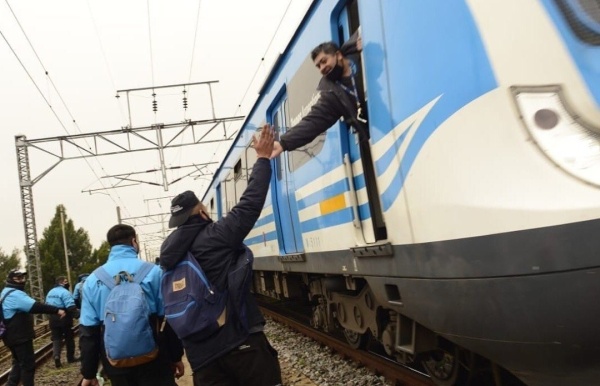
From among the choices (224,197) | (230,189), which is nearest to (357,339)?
(230,189)

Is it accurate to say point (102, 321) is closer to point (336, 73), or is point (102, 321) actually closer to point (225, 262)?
point (225, 262)

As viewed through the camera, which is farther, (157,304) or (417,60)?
(157,304)

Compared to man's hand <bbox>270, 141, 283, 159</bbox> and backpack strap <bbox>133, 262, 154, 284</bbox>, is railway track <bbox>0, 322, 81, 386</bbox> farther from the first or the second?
man's hand <bbox>270, 141, 283, 159</bbox>

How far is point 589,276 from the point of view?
2.12 metres

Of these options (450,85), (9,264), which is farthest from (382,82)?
(9,264)

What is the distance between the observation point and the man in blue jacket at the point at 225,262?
9.56ft

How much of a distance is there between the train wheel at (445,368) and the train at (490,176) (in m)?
0.49

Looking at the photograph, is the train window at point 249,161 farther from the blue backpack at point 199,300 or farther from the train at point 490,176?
the blue backpack at point 199,300

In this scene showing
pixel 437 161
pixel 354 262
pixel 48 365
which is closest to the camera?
pixel 437 161

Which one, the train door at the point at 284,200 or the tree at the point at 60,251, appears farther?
the tree at the point at 60,251

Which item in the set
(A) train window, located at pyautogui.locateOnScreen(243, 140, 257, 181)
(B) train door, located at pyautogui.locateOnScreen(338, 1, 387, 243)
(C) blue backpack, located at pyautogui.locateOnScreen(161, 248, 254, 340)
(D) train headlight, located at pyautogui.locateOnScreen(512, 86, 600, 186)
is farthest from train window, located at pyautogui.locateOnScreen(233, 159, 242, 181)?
(D) train headlight, located at pyautogui.locateOnScreen(512, 86, 600, 186)

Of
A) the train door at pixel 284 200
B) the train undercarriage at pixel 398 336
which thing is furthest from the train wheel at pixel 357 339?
the train door at pixel 284 200

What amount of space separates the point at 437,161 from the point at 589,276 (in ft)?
2.79

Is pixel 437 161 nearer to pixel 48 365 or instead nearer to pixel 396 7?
pixel 396 7
